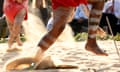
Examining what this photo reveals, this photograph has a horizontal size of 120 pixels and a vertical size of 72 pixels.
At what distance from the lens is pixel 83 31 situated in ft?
39.5

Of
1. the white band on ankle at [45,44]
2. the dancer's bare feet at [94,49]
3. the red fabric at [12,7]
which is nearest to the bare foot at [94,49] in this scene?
the dancer's bare feet at [94,49]

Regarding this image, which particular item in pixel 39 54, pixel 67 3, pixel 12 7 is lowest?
pixel 39 54

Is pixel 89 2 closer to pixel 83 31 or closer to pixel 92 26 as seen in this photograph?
pixel 92 26

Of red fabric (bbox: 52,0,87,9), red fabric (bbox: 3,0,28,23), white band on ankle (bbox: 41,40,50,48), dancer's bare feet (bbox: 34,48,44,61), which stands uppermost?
red fabric (bbox: 52,0,87,9)

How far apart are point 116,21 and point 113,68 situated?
5.80m

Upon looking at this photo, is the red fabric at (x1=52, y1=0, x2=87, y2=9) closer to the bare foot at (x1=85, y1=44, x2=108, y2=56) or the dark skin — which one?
the dark skin

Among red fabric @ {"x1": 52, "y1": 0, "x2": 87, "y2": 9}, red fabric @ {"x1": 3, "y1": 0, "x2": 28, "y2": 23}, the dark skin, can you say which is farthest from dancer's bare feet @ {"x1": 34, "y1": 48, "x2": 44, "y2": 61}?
red fabric @ {"x1": 3, "y1": 0, "x2": 28, "y2": 23}

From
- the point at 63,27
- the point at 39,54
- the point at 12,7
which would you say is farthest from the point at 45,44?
the point at 12,7

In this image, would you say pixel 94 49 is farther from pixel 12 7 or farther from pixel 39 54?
pixel 12 7

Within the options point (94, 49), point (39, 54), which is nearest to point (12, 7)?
point (39, 54)

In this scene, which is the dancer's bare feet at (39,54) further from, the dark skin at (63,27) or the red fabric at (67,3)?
the red fabric at (67,3)

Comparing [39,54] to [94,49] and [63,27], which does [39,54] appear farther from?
[94,49]

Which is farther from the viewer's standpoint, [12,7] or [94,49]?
[12,7]

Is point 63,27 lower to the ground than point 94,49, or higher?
higher
